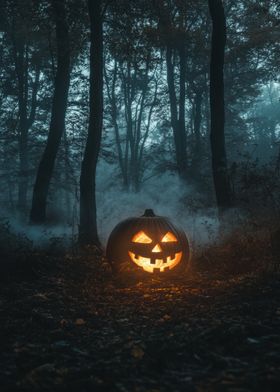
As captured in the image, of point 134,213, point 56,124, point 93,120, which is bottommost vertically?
point 134,213

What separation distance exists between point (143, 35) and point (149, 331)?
37.2ft

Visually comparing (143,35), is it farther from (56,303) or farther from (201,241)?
(56,303)

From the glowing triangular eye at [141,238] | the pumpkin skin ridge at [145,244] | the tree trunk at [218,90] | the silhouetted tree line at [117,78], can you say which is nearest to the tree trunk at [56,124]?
the silhouetted tree line at [117,78]

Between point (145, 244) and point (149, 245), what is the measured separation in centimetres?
8

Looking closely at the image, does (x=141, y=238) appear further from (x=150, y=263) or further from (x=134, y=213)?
(x=134, y=213)

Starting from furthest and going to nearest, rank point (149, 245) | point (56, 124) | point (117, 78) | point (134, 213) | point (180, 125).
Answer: point (117, 78)
point (180, 125)
point (134, 213)
point (56, 124)
point (149, 245)

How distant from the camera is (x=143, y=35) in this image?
13406 millimetres

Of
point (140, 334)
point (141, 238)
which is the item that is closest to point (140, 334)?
point (140, 334)

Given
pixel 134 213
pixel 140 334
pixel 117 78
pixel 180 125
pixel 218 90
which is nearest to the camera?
pixel 140 334

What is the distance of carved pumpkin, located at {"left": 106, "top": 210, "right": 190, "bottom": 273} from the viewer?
296 inches

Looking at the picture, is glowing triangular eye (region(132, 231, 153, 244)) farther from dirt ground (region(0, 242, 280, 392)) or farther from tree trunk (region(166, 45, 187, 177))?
tree trunk (region(166, 45, 187, 177))

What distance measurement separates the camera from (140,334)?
165 inches

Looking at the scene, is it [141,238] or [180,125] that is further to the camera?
[180,125]

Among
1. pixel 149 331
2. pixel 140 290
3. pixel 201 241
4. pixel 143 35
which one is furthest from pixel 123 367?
pixel 143 35
